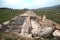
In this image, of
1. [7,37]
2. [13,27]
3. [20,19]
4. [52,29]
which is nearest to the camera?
[7,37]

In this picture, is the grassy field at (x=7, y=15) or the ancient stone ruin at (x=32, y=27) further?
the grassy field at (x=7, y=15)

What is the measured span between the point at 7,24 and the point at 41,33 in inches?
192

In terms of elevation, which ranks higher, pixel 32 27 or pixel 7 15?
pixel 32 27

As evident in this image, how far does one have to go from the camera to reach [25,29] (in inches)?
651

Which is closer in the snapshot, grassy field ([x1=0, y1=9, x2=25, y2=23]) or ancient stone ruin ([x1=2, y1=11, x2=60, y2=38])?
ancient stone ruin ([x1=2, y1=11, x2=60, y2=38])

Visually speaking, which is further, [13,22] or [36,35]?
[13,22]

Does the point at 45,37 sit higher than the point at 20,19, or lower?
lower

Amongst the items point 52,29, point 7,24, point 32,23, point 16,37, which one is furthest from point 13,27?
point 52,29

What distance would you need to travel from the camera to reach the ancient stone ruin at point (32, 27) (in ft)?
50.2

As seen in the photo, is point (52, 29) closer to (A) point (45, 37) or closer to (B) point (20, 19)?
(A) point (45, 37)

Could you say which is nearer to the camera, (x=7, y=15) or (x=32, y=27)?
(x=32, y=27)

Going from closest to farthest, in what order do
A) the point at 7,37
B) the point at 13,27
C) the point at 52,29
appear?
the point at 7,37 → the point at 52,29 → the point at 13,27

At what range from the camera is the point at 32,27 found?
1727 cm

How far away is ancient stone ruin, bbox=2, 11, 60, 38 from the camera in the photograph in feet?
50.2
